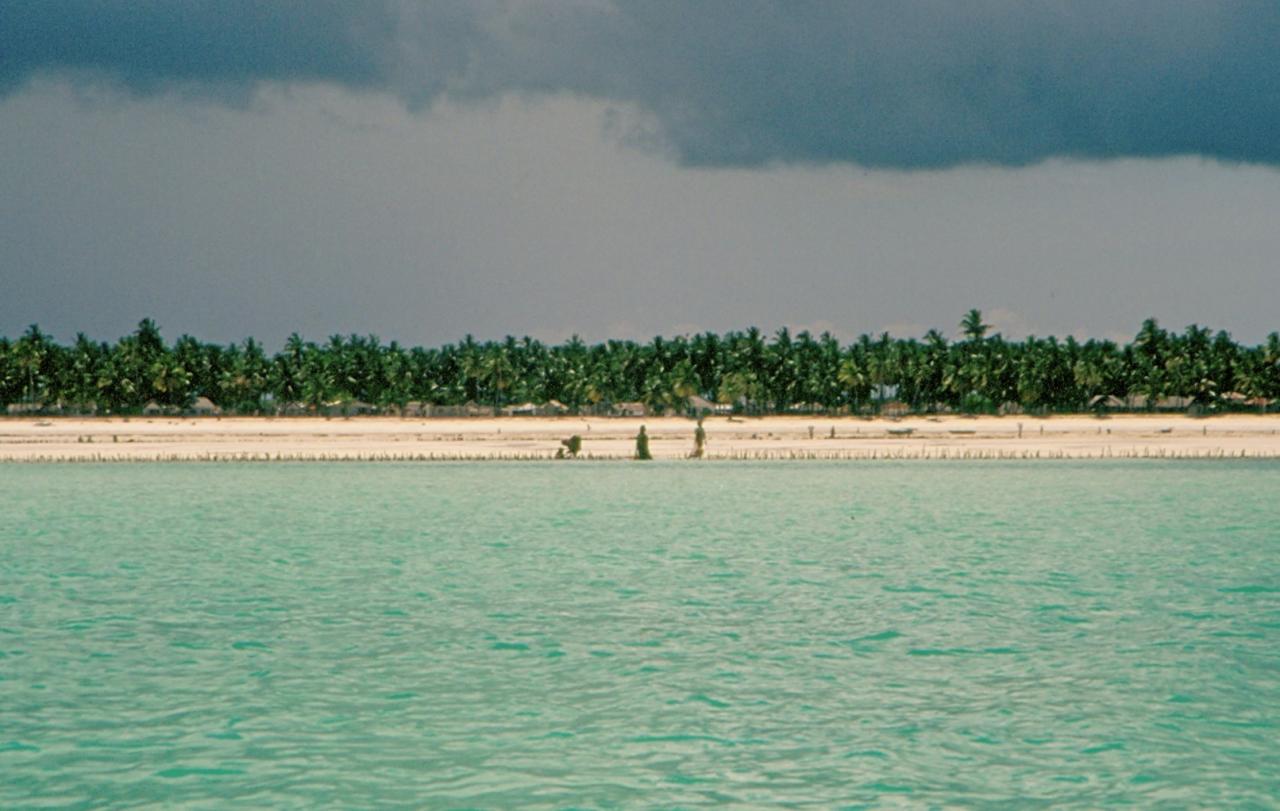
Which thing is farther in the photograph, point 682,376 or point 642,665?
point 682,376

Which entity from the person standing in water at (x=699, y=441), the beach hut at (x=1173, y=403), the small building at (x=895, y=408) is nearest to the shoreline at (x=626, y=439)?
the person standing in water at (x=699, y=441)

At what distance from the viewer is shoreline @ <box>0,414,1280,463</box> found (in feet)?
281

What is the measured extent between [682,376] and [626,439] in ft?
181

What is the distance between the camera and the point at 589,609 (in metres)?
23.0

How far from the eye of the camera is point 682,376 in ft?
523

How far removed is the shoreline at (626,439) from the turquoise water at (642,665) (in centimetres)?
4594

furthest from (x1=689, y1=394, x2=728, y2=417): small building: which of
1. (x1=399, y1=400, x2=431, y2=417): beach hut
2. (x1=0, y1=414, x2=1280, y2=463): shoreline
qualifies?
(x1=399, y1=400, x2=431, y2=417): beach hut

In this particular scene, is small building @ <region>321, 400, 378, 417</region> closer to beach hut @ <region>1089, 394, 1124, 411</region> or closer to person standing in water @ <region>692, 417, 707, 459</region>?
person standing in water @ <region>692, 417, 707, 459</region>

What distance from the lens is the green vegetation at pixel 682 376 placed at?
149750 mm

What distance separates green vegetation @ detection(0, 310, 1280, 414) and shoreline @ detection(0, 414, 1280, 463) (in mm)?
8488

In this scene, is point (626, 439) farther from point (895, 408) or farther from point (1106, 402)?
point (1106, 402)

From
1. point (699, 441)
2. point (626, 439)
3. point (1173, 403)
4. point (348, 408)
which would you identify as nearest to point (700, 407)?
point (348, 408)

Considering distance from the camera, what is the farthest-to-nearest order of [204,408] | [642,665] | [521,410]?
[521,410] < [204,408] < [642,665]

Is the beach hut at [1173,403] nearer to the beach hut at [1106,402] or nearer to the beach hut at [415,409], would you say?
the beach hut at [1106,402]
